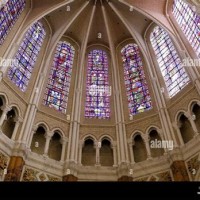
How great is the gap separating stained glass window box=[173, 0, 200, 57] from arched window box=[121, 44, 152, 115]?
4288 millimetres

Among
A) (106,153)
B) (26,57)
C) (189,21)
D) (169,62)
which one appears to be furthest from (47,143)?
(189,21)

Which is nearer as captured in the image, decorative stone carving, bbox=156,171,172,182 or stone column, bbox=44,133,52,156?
decorative stone carving, bbox=156,171,172,182

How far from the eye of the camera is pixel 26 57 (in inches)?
775

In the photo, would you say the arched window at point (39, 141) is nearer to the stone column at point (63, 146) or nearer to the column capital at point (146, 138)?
the stone column at point (63, 146)

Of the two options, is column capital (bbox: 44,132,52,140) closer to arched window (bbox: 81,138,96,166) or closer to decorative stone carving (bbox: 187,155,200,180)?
arched window (bbox: 81,138,96,166)

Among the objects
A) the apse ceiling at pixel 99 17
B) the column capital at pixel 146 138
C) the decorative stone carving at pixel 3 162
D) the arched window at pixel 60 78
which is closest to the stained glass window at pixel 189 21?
the apse ceiling at pixel 99 17

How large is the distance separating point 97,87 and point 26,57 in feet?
18.8

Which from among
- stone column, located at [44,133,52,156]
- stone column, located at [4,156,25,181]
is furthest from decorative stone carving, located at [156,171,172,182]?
stone column, located at [4,156,25,181]

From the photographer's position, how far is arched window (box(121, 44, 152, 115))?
19281 mm

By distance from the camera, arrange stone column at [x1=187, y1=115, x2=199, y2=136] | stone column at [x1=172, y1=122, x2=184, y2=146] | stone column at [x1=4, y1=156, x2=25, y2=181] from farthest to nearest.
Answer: stone column at [x1=172, y1=122, x2=184, y2=146], stone column at [x1=187, y1=115, x2=199, y2=136], stone column at [x1=4, y1=156, x2=25, y2=181]

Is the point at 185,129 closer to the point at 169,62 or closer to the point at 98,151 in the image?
the point at 98,151

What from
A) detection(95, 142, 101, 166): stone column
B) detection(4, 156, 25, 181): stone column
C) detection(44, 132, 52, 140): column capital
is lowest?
detection(4, 156, 25, 181): stone column
